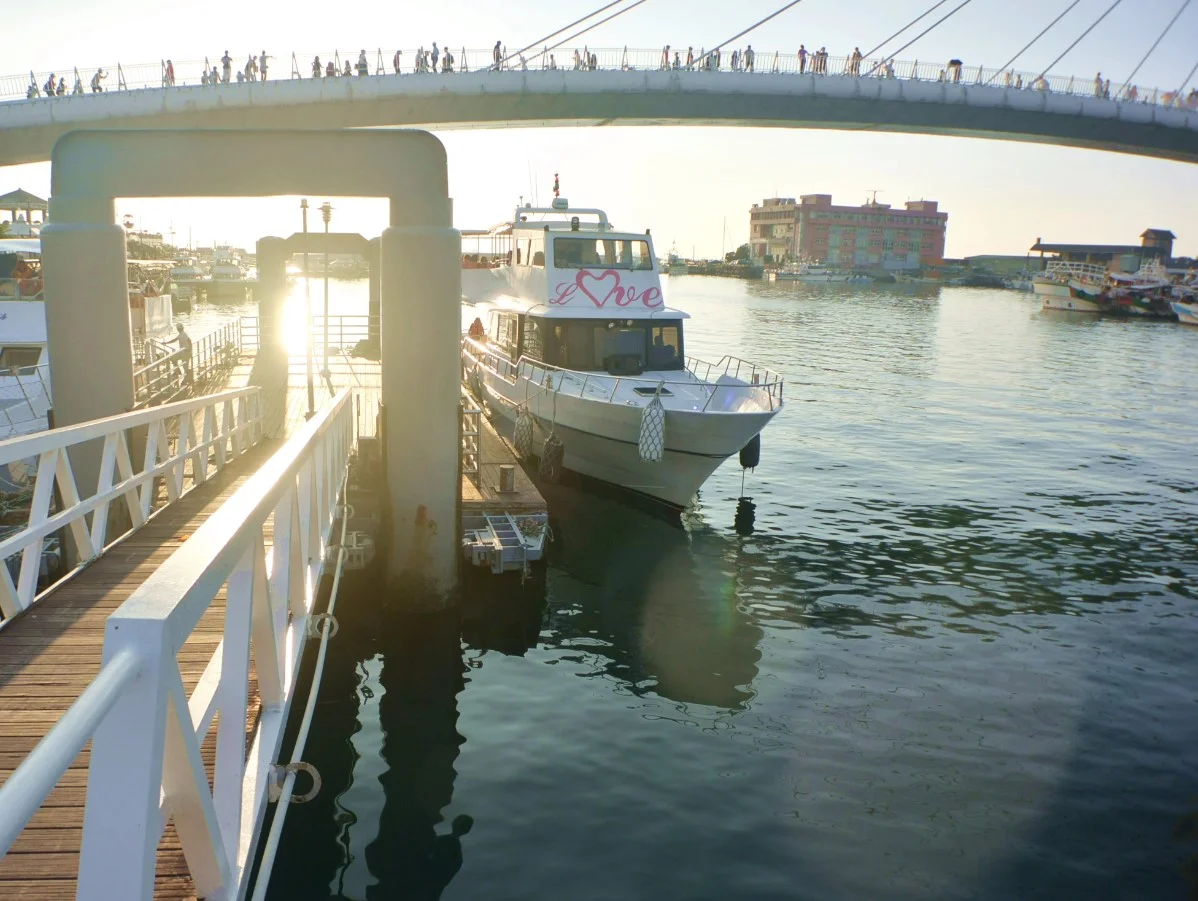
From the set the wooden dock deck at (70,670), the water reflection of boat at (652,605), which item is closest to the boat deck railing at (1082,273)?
the water reflection of boat at (652,605)

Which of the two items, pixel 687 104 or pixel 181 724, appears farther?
pixel 687 104

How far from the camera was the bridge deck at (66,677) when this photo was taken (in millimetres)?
3020

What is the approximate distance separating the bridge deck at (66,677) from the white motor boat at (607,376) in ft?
30.7

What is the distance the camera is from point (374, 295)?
23.5 metres

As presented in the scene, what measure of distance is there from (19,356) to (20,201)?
97.1ft

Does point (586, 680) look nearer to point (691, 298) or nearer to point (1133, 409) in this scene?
point (1133, 409)

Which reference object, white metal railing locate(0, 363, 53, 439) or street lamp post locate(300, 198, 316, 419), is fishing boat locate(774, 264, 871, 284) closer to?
street lamp post locate(300, 198, 316, 419)

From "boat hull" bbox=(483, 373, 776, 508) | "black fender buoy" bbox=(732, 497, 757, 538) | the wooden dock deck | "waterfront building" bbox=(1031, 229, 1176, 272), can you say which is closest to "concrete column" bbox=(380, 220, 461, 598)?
the wooden dock deck

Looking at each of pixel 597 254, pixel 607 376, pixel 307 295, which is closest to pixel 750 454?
pixel 607 376

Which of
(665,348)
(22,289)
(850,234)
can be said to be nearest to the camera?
(665,348)

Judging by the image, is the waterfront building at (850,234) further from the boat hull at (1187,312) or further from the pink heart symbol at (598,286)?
the pink heart symbol at (598,286)

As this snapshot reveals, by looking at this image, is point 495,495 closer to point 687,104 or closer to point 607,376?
point 607,376

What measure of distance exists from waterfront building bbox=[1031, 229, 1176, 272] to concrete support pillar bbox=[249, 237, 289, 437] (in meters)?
138

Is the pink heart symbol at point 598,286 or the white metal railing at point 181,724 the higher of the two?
the pink heart symbol at point 598,286
